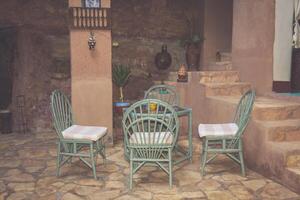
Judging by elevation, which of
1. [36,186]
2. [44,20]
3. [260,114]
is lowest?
[36,186]

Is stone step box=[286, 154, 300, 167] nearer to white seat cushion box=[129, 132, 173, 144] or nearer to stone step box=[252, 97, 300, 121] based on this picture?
stone step box=[252, 97, 300, 121]

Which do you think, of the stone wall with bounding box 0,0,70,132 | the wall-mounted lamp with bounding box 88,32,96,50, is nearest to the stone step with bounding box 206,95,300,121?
the wall-mounted lamp with bounding box 88,32,96,50

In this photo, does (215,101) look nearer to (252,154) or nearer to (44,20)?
(252,154)

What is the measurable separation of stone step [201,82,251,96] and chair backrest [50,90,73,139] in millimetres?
2059

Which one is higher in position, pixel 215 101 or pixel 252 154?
pixel 215 101

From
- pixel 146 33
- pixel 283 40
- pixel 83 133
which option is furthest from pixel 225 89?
pixel 146 33

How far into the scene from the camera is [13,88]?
6.09 meters

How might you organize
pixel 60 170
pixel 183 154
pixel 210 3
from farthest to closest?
pixel 210 3 < pixel 183 154 < pixel 60 170

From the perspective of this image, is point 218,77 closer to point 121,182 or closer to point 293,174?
point 293,174

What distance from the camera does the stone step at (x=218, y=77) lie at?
4.59 metres

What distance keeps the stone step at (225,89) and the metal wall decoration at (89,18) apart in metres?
1.66

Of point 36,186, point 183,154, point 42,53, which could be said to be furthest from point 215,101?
point 42,53

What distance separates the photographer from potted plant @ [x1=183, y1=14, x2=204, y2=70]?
663 cm

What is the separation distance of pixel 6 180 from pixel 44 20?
3932 millimetres
